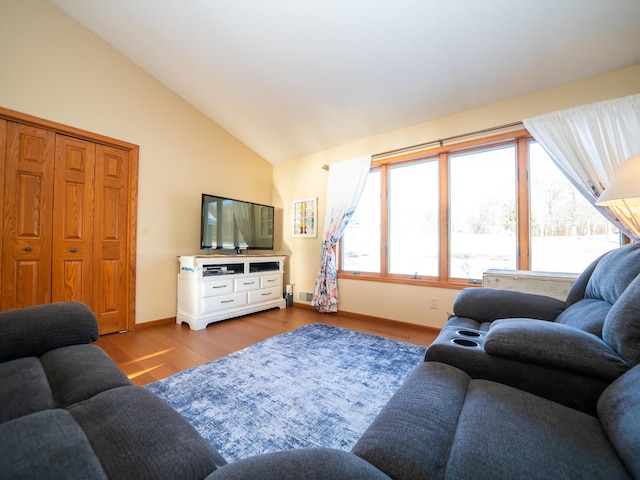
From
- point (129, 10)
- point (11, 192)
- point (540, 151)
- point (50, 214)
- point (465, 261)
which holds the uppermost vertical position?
point (129, 10)

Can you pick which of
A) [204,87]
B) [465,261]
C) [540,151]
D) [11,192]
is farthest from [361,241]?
[11,192]

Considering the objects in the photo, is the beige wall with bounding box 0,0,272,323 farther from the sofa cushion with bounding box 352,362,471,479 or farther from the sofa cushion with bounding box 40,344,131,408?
the sofa cushion with bounding box 352,362,471,479

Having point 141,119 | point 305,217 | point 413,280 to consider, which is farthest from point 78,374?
point 305,217

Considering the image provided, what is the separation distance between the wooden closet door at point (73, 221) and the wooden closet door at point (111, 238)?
2.4 inches

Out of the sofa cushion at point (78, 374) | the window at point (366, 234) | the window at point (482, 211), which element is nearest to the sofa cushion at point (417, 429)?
the sofa cushion at point (78, 374)

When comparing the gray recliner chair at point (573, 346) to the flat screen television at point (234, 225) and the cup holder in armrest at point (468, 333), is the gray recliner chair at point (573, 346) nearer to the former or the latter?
the cup holder in armrest at point (468, 333)

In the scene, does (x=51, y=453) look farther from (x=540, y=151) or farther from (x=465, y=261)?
(x=540, y=151)

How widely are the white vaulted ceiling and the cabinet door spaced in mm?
1368

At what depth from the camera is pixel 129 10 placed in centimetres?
232

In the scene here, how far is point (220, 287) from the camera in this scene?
3123 millimetres

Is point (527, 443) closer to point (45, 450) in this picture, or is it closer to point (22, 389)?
point (45, 450)

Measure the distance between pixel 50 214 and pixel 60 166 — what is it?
0.48m

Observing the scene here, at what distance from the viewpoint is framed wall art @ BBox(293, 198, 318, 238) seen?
392cm

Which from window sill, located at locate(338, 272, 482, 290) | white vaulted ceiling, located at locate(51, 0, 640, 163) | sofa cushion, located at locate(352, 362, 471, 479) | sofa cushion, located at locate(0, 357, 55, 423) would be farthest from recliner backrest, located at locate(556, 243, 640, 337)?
sofa cushion, located at locate(0, 357, 55, 423)
